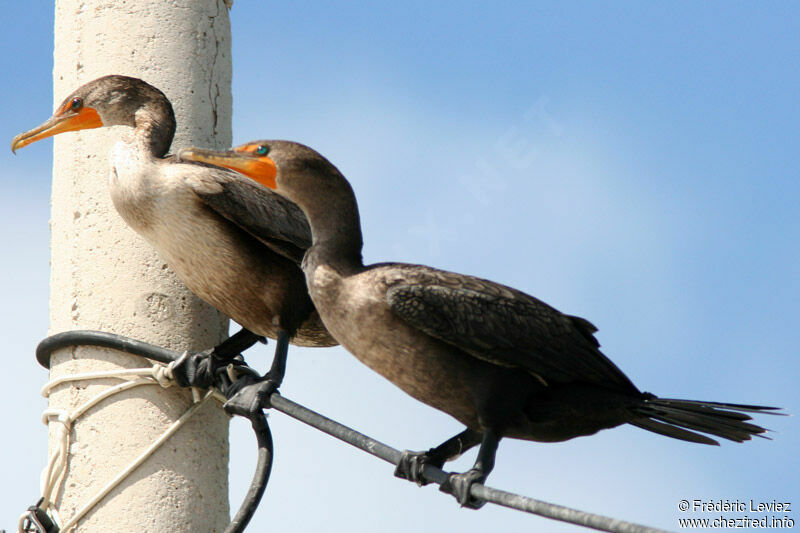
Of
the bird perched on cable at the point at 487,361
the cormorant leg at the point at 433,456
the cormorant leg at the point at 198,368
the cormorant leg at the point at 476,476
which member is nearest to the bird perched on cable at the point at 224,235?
the cormorant leg at the point at 198,368

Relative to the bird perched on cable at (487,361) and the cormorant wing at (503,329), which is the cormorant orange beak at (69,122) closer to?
the bird perched on cable at (487,361)

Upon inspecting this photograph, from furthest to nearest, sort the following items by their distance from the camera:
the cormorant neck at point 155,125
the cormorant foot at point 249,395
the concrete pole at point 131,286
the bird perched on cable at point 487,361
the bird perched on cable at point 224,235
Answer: the cormorant neck at point 155,125 < the bird perched on cable at point 224,235 < the concrete pole at point 131,286 < the cormorant foot at point 249,395 < the bird perched on cable at point 487,361

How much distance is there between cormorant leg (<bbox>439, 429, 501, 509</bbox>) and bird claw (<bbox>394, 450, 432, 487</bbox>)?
5.7 inches

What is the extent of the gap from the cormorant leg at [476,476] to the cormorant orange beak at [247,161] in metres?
1.27

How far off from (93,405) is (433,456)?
156cm

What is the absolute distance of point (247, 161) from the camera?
4621 mm

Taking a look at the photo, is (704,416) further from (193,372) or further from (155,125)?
(155,125)

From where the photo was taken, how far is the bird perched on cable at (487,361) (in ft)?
13.8

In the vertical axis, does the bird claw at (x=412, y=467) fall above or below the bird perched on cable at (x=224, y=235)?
below

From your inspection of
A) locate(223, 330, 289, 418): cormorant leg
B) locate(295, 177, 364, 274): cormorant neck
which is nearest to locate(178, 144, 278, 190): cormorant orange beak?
locate(295, 177, 364, 274): cormorant neck

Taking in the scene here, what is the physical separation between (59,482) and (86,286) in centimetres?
83

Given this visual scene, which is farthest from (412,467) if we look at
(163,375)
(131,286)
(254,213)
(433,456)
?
(131,286)

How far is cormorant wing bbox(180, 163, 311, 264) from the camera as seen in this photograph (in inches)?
203

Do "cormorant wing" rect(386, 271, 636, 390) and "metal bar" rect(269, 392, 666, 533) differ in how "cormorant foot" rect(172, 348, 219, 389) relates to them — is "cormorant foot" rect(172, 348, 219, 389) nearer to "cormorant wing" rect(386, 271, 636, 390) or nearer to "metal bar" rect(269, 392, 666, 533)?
"metal bar" rect(269, 392, 666, 533)
